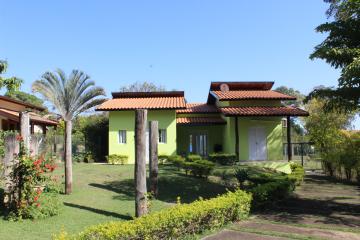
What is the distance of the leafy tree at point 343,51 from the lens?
10.2 meters

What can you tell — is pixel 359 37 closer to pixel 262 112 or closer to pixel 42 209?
pixel 42 209

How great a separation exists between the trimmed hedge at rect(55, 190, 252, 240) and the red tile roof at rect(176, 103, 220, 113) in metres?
15.5

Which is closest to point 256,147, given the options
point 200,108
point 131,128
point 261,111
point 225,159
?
point 261,111

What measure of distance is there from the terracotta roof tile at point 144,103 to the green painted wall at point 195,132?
1885mm

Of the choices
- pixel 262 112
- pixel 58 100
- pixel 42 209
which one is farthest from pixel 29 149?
pixel 58 100

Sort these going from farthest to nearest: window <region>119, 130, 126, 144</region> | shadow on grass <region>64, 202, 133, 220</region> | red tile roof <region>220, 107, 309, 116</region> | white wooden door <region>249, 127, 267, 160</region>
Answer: window <region>119, 130, 126, 144</region> → white wooden door <region>249, 127, 267, 160</region> → red tile roof <region>220, 107, 309, 116</region> → shadow on grass <region>64, 202, 133, 220</region>

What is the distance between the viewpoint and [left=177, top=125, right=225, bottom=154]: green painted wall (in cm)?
2581

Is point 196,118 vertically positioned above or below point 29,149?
above

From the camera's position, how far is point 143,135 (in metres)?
9.41

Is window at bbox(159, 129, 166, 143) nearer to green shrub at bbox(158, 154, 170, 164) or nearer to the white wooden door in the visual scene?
green shrub at bbox(158, 154, 170, 164)

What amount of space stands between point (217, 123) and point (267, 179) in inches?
428


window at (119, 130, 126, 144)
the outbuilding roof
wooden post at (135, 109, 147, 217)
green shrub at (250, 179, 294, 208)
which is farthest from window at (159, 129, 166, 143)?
wooden post at (135, 109, 147, 217)

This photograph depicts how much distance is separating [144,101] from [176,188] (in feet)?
41.0

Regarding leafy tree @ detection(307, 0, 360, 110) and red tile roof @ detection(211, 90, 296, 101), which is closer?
leafy tree @ detection(307, 0, 360, 110)
